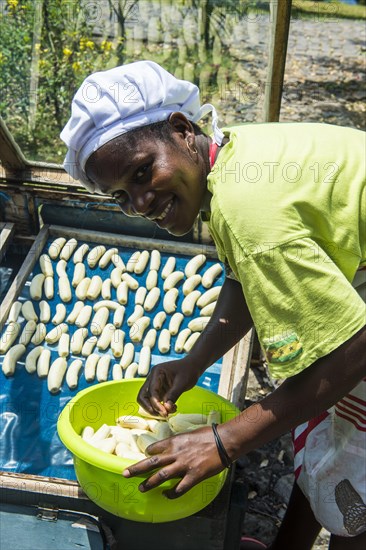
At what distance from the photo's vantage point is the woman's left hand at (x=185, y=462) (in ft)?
4.93

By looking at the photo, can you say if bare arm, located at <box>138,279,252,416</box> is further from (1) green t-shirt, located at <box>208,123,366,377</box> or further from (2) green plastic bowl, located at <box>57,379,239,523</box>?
(1) green t-shirt, located at <box>208,123,366,377</box>

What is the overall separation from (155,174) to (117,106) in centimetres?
19

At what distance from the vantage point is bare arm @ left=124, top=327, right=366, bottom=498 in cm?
139

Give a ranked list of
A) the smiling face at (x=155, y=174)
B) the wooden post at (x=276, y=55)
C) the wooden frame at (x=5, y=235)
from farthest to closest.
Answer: the wooden frame at (x=5, y=235) < the wooden post at (x=276, y=55) < the smiling face at (x=155, y=174)

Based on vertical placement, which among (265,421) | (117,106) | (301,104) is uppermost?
(117,106)

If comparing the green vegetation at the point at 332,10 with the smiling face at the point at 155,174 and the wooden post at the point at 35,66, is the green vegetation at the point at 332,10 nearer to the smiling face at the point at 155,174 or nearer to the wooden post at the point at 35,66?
the wooden post at the point at 35,66

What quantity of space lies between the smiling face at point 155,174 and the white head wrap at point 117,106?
4 centimetres

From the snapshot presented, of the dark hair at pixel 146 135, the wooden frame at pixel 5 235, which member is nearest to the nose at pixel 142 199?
the dark hair at pixel 146 135

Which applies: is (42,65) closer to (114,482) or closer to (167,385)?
(167,385)

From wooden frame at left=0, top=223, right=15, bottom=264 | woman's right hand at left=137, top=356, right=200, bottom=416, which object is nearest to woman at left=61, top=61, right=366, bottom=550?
woman's right hand at left=137, top=356, right=200, bottom=416

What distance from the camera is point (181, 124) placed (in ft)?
5.20

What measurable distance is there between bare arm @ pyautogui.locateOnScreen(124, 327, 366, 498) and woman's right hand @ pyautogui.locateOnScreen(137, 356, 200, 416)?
373 mm

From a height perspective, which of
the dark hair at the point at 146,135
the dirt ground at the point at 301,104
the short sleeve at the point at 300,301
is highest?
the dark hair at the point at 146,135

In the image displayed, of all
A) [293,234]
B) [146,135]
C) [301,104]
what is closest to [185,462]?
[293,234]
